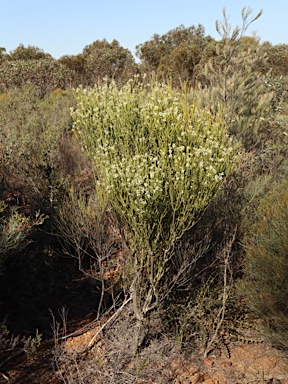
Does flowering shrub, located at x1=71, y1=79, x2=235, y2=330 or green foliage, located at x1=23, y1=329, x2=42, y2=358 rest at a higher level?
flowering shrub, located at x1=71, y1=79, x2=235, y2=330

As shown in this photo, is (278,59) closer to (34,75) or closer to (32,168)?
(34,75)

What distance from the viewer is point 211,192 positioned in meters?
4.54

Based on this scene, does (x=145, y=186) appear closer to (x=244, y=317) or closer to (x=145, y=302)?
(x=145, y=302)

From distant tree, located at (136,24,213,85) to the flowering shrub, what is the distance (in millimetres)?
17426

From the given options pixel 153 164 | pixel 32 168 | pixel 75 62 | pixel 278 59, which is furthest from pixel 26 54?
pixel 153 164

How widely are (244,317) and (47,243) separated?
11.5 feet

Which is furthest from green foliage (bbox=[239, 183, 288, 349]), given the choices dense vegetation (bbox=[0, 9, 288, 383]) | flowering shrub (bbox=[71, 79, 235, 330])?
flowering shrub (bbox=[71, 79, 235, 330])

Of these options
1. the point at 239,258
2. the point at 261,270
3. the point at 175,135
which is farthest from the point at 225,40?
the point at 261,270

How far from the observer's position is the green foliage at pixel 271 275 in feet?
14.5

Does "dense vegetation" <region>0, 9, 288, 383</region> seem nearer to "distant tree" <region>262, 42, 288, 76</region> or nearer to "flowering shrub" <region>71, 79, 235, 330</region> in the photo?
"flowering shrub" <region>71, 79, 235, 330</region>

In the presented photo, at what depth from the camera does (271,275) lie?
15.1 ft

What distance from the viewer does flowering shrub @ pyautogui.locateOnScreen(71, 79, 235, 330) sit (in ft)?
14.3

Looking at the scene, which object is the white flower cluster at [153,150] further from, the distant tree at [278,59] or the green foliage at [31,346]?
the distant tree at [278,59]

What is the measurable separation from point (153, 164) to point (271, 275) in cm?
188
